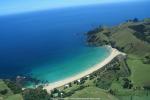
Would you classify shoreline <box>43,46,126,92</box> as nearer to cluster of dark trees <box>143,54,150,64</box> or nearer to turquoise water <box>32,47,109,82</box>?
turquoise water <box>32,47,109,82</box>

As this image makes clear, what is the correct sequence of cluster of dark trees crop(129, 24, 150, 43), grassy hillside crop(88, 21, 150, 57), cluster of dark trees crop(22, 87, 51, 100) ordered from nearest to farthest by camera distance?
1. cluster of dark trees crop(22, 87, 51, 100)
2. grassy hillside crop(88, 21, 150, 57)
3. cluster of dark trees crop(129, 24, 150, 43)

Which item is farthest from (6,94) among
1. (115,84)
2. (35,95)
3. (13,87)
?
(115,84)

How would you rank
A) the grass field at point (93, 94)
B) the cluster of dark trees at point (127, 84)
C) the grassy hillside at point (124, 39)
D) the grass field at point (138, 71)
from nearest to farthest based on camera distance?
the grass field at point (93, 94)
the cluster of dark trees at point (127, 84)
the grass field at point (138, 71)
the grassy hillside at point (124, 39)

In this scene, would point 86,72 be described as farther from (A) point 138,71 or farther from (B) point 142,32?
(B) point 142,32

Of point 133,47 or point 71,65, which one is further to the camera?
point 133,47

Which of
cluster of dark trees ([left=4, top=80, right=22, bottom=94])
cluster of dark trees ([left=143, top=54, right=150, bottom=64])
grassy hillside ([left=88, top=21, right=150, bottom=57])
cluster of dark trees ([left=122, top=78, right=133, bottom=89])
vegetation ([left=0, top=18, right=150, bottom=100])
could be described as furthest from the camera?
grassy hillside ([left=88, top=21, right=150, bottom=57])

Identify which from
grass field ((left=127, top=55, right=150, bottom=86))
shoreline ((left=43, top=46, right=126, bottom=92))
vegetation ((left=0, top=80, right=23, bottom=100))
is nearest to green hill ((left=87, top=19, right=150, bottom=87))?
grass field ((left=127, top=55, right=150, bottom=86))

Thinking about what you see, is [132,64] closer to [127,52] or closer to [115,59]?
[115,59]

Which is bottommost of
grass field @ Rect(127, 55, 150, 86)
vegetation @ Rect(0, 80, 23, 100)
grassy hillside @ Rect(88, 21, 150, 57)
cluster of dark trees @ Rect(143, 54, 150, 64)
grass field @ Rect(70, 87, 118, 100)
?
grass field @ Rect(70, 87, 118, 100)

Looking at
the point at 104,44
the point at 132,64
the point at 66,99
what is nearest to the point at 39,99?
the point at 66,99

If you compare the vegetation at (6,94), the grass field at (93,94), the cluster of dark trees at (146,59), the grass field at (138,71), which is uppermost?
the cluster of dark trees at (146,59)

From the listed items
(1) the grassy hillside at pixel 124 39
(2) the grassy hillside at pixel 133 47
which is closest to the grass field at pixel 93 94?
(2) the grassy hillside at pixel 133 47

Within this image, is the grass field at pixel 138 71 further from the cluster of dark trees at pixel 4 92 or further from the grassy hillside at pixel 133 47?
the cluster of dark trees at pixel 4 92
